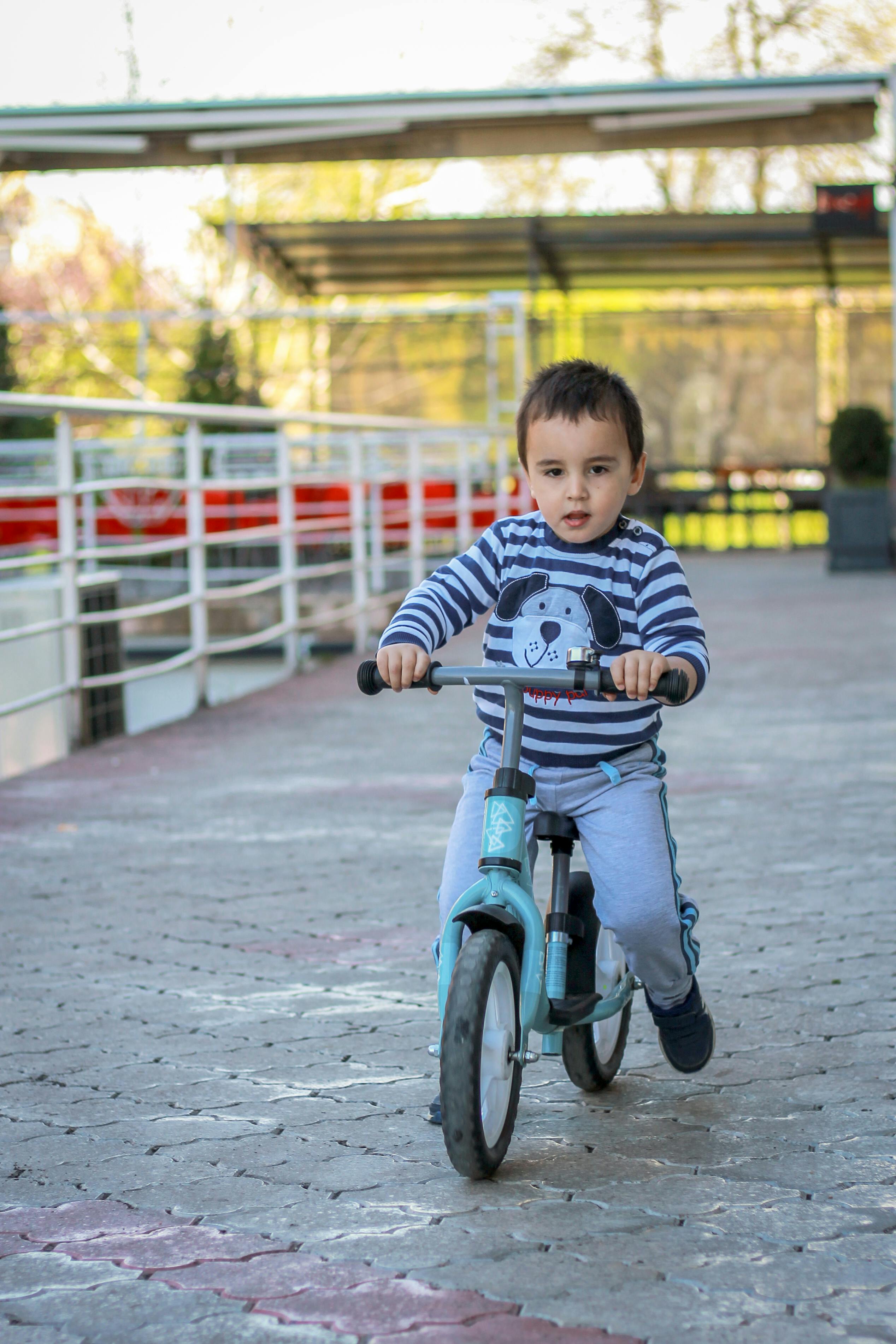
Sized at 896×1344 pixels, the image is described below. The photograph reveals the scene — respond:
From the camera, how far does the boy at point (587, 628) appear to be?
270 centimetres

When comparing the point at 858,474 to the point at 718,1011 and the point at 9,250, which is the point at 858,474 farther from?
the point at 9,250

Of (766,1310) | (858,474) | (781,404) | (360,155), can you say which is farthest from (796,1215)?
(781,404)

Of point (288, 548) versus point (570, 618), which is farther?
point (288, 548)

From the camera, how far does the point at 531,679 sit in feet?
8.11

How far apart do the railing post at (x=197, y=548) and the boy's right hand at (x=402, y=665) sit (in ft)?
17.9

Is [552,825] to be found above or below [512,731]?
below

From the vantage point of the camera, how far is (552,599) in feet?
9.07

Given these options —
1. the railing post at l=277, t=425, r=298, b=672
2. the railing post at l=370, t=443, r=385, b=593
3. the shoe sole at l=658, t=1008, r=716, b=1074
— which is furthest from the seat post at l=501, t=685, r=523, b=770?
the railing post at l=370, t=443, r=385, b=593

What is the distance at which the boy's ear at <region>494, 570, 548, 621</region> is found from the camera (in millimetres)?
2779

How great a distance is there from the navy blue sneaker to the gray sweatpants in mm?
183

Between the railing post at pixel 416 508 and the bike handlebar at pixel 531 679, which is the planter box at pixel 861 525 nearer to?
the railing post at pixel 416 508

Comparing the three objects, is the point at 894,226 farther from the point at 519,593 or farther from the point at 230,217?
the point at 519,593

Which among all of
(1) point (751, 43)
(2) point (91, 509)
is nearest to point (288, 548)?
(2) point (91, 509)

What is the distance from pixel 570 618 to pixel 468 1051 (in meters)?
0.71
